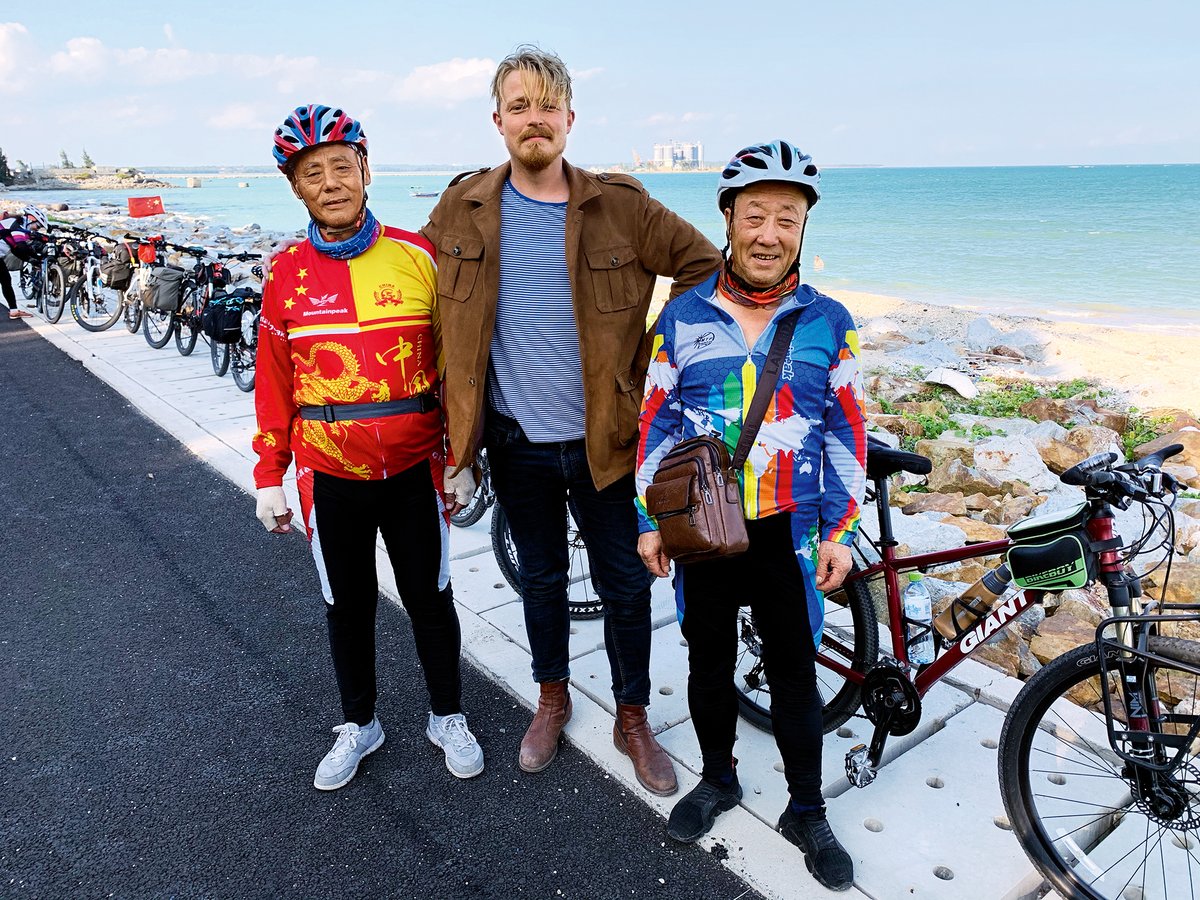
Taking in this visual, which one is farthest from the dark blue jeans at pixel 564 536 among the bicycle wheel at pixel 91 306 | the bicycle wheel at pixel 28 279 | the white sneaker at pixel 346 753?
the bicycle wheel at pixel 28 279

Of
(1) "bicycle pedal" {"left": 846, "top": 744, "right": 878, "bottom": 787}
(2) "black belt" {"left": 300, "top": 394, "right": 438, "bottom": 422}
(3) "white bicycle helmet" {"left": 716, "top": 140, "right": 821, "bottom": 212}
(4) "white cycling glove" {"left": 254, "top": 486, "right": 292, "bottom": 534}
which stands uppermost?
(3) "white bicycle helmet" {"left": 716, "top": 140, "right": 821, "bottom": 212}

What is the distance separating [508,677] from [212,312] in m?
5.83

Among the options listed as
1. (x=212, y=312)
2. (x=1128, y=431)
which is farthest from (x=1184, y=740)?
(x=212, y=312)

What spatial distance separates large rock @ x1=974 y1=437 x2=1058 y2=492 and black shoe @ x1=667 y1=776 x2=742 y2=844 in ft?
14.9

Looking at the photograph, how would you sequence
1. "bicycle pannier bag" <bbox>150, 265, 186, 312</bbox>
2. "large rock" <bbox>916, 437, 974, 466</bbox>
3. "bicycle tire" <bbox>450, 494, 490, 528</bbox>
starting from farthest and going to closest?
1. "bicycle pannier bag" <bbox>150, 265, 186, 312</bbox>
2. "large rock" <bbox>916, 437, 974, 466</bbox>
3. "bicycle tire" <bbox>450, 494, 490, 528</bbox>

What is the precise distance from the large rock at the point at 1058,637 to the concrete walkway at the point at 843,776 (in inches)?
23.5

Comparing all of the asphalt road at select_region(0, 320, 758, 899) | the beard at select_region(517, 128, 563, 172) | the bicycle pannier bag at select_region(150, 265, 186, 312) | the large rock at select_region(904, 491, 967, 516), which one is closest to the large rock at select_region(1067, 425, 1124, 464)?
the large rock at select_region(904, 491, 967, 516)

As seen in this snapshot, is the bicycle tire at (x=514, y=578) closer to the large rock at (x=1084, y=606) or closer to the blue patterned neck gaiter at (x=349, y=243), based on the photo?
the blue patterned neck gaiter at (x=349, y=243)

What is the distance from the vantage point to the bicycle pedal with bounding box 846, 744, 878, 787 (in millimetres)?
2516

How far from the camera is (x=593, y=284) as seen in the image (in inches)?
98.3

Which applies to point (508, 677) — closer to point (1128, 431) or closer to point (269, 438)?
point (269, 438)

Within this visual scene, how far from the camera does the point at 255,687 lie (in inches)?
134

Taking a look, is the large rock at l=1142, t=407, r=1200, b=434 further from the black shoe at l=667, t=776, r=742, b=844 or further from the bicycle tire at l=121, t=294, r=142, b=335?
the bicycle tire at l=121, t=294, r=142, b=335

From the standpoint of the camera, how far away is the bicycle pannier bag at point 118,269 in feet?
34.3
